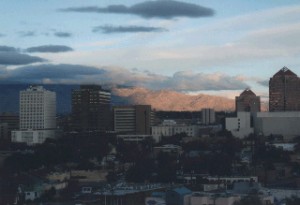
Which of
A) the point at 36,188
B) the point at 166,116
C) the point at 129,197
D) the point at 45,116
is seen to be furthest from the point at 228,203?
the point at 166,116

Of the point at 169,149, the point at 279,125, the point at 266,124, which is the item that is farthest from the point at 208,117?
the point at 169,149

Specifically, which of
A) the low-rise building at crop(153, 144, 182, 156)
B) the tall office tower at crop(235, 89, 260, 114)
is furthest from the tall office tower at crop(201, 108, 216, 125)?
the low-rise building at crop(153, 144, 182, 156)

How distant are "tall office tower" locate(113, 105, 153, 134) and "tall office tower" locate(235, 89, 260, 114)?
1370 centimetres

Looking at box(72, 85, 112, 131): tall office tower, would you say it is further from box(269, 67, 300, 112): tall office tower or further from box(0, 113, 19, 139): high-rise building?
box(269, 67, 300, 112): tall office tower

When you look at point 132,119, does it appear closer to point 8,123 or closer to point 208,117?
point 8,123

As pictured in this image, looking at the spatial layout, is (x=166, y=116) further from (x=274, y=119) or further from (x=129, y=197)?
(x=129, y=197)

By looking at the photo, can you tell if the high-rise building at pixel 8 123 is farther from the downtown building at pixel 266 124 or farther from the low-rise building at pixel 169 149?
the downtown building at pixel 266 124

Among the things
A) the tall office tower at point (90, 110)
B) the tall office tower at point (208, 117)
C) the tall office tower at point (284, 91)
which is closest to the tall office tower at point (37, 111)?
the tall office tower at point (90, 110)

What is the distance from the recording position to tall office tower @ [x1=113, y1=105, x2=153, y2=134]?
210ft

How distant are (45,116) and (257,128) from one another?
15332mm

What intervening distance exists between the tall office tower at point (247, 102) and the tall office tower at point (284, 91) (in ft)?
5.96

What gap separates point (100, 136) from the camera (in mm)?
55406

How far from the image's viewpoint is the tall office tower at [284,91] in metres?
74.4

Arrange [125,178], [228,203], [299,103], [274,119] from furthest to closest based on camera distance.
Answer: [299,103]
[274,119]
[125,178]
[228,203]
